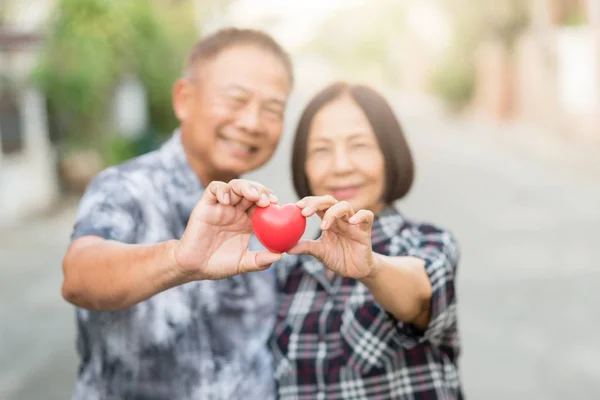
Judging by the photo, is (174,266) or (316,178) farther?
(316,178)

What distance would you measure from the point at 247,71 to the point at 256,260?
768 mm

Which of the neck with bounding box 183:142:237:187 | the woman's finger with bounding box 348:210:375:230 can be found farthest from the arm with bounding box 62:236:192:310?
the neck with bounding box 183:142:237:187

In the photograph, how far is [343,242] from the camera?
1654 millimetres

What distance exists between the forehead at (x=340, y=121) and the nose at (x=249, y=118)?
0.58 feet

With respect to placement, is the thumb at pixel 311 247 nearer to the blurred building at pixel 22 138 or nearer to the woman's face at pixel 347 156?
the woman's face at pixel 347 156

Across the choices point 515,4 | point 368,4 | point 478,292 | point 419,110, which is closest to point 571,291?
point 478,292

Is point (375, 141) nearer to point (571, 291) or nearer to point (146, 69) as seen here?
point (571, 291)

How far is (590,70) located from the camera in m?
14.2

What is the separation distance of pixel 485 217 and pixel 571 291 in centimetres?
287

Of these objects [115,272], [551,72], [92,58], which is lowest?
[115,272]

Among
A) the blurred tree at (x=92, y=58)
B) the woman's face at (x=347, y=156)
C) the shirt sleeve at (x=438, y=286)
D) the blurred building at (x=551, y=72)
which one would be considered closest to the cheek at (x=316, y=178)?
the woman's face at (x=347, y=156)

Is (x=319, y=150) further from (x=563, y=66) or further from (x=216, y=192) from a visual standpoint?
(x=563, y=66)

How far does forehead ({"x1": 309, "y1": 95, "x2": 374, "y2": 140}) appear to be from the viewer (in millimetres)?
2068

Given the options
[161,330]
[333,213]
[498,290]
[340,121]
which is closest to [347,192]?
[340,121]
